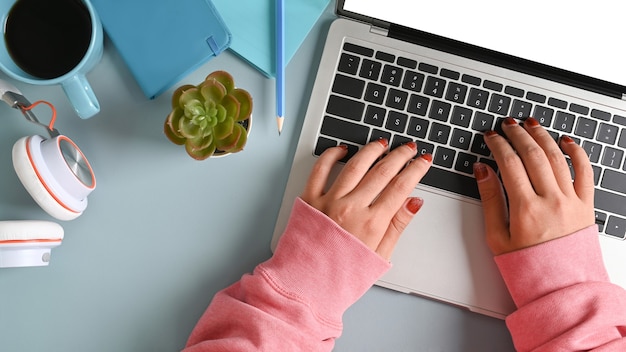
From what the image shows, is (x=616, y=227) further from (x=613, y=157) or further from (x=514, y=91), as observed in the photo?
(x=514, y=91)

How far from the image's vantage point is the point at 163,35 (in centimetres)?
58

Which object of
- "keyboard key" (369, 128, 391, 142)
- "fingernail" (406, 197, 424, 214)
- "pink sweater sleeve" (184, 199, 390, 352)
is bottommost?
"pink sweater sleeve" (184, 199, 390, 352)

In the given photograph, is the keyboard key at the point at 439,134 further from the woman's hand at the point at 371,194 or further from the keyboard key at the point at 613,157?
the keyboard key at the point at 613,157

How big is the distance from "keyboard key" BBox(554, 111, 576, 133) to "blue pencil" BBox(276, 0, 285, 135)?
0.32 meters

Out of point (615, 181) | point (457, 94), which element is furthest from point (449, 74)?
point (615, 181)

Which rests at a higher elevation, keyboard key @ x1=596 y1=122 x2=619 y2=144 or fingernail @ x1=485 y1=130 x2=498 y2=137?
keyboard key @ x1=596 y1=122 x2=619 y2=144

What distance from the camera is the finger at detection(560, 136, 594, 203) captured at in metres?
0.59

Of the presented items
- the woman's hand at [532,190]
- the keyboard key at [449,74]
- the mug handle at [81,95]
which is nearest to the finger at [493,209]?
the woman's hand at [532,190]

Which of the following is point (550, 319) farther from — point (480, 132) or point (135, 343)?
point (135, 343)

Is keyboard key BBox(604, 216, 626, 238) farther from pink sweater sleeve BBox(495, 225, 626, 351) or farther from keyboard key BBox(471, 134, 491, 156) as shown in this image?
keyboard key BBox(471, 134, 491, 156)

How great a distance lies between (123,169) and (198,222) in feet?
0.35

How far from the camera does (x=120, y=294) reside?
2.01 ft

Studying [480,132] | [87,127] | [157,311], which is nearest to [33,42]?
[87,127]

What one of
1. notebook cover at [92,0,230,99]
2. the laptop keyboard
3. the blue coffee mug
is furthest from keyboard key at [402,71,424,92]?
the blue coffee mug
